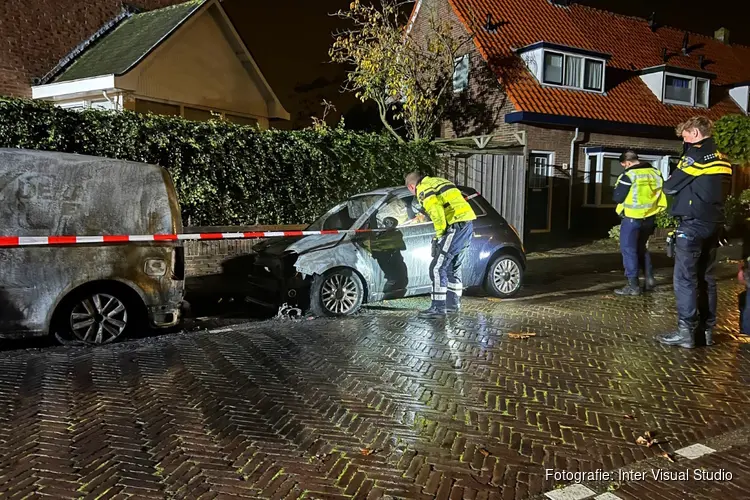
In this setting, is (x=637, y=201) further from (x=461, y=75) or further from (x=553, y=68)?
(x=461, y=75)

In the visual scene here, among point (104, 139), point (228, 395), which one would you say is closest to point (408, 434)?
point (228, 395)

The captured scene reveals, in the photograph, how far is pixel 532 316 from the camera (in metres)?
7.50

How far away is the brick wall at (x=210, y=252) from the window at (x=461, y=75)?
38.5ft

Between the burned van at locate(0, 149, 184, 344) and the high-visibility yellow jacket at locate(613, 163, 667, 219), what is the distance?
19.7 feet

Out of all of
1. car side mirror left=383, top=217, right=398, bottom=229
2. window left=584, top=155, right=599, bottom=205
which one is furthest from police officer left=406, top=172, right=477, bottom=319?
window left=584, top=155, right=599, bottom=205

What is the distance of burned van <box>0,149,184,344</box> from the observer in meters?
5.53

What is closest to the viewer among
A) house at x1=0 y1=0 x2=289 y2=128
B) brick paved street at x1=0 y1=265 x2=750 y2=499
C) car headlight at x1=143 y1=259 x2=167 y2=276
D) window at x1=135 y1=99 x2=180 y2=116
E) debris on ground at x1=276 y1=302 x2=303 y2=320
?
brick paved street at x1=0 y1=265 x2=750 y2=499

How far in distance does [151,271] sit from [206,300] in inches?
107

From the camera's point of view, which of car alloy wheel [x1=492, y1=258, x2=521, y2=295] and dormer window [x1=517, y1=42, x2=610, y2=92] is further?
dormer window [x1=517, y1=42, x2=610, y2=92]

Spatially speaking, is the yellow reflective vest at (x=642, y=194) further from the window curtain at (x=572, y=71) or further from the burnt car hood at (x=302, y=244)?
the window curtain at (x=572, y=71)

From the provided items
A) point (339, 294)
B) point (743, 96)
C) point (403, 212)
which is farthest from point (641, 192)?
point (743, 96)

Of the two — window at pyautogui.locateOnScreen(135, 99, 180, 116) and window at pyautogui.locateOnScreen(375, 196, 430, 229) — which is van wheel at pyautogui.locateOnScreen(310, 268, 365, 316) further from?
window at pyautogui.locateOnScreen(135, 99, 180, 116)

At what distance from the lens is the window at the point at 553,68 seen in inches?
722

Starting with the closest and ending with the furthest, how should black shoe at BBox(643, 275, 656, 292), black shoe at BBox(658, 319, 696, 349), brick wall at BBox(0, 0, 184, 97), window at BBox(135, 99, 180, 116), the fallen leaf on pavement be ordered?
black shoe at BBox(658, 319, 696, 349) → the fallen leaf on pavement → black shoe at BBox(643, 275, 656, 292) → window at BBox(135, 99, 180, 116) → brick wall at BBox(0, 0, 184, 97)
